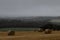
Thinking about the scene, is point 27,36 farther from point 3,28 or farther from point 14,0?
point 14,0

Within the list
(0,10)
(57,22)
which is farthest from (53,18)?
(0,10)

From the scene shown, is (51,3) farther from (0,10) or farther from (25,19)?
(0,10)

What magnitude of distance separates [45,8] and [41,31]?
0.25 metres

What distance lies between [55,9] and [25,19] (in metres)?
0.27

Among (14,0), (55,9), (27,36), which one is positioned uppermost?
(14,0)

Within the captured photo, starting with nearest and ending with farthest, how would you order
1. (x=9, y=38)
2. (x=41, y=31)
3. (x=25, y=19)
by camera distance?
(x=9, y=38) → (x=41, y=31) → (x=25, y=19)

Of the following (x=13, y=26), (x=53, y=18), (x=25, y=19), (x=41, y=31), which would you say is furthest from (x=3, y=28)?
(x=53, y=18)

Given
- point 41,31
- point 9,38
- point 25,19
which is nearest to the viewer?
point 9,38

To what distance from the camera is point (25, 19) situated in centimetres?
97

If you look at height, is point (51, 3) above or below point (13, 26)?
above

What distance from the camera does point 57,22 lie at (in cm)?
96

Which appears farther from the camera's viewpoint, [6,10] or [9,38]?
[6,10]

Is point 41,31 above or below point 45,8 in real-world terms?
below

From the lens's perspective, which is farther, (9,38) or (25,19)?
(25,19)
